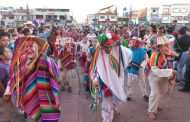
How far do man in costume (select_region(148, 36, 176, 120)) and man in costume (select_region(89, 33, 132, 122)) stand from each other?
58cm

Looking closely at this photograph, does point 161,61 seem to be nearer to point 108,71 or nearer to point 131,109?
point 108,71

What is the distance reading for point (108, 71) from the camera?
456cm

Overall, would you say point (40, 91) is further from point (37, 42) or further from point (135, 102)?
point (135, 102)

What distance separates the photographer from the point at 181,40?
8.37 metres

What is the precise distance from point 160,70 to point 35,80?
2361 mm

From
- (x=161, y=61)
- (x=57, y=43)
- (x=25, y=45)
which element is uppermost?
(x=25, y=45)

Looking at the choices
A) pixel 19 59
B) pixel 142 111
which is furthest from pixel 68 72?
pixel 19 59

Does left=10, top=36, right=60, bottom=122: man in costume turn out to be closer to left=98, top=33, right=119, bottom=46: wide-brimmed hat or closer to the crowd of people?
the crowd of people

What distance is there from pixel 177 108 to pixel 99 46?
249 centimetres

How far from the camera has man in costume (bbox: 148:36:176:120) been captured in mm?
4801

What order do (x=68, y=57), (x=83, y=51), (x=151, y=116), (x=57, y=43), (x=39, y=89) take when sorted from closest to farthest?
1. (x=39, y=89)
2. (x=151, y=116)
3. (x=68, y=57)
4. (x=57, y=43)
5. (x=83, y=51)

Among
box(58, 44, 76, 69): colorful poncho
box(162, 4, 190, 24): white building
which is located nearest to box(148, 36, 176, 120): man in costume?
box(58, 44, 76, 69): colorful poncho

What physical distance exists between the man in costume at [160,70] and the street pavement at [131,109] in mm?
367

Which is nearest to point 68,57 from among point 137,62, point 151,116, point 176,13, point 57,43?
point 57,43
